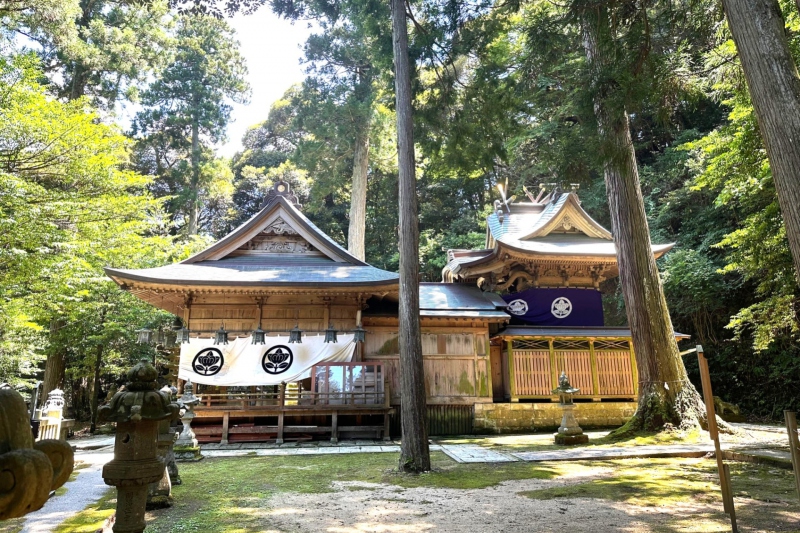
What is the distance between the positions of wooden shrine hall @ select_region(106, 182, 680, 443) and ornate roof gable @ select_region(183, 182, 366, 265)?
0.12ft

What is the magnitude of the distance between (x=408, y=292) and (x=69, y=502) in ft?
14.9

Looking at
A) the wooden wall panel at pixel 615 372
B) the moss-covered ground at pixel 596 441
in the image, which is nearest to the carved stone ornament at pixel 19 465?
the moss-covered ground at pixel 596 441

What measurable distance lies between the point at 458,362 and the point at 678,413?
192 inches

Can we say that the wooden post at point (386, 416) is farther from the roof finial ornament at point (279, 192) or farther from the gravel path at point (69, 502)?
the roof finial ornament at point (279, 192)

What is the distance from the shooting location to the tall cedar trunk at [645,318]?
8547 millimetres

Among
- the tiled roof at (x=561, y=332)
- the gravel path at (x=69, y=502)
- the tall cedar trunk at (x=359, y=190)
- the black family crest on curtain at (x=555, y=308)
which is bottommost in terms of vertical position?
the gravel path at (x=69, y=502)

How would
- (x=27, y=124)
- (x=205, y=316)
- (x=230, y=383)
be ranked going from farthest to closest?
(x=205, y=316)
(x=230, y=383)
(x=27, y=124)

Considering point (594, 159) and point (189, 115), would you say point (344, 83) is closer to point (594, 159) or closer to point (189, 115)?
point (189, 115)

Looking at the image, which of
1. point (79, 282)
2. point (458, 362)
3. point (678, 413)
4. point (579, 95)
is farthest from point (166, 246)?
point (678, 413)

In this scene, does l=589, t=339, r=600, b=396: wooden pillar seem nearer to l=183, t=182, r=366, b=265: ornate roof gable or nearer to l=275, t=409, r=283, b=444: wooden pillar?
l=183, t=182, r=366, b=265: ornate roof gable

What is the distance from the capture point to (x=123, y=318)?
14.3 m

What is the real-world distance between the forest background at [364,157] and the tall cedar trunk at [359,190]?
12 centimetres

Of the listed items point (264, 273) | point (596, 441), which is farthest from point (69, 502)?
point (596, 441)

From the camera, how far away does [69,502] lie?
4477mm
